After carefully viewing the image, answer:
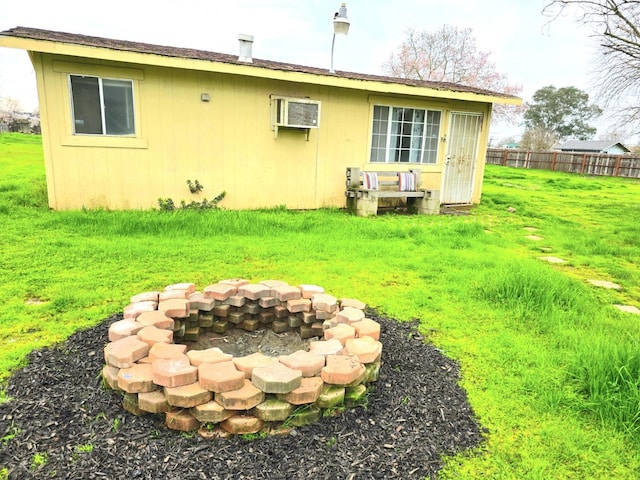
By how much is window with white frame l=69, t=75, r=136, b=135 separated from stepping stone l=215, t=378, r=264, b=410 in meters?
5.91

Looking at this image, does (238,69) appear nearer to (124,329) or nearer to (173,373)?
(124,329)

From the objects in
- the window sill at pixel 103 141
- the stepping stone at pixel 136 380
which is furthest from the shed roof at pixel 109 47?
the stepping stone at pixel 136 380

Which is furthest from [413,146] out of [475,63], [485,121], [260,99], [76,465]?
[475,63]

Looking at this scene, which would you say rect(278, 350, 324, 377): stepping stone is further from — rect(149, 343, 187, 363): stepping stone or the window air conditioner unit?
the window air conditioner unit

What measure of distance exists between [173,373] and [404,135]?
807 cm

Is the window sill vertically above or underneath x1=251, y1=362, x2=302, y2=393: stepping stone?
above

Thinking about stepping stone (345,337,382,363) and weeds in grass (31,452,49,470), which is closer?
weeds in grass (31,452,49,470)

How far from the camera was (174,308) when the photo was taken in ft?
8.31

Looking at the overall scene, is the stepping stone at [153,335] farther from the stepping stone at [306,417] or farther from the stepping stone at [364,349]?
the stepping stone at [364,349]

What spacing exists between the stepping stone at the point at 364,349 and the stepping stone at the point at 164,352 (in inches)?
34.1

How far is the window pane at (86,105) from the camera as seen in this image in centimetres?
609

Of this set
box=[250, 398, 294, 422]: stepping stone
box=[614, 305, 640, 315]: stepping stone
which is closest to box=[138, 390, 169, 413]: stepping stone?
box=[250, 398, 294, 422]: stepping stone

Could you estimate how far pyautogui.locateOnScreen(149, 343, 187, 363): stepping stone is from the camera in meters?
1.99

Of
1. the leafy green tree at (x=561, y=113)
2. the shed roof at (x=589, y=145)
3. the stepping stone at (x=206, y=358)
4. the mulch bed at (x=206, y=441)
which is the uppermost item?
the leafy green tree at (x=561, y=113)
